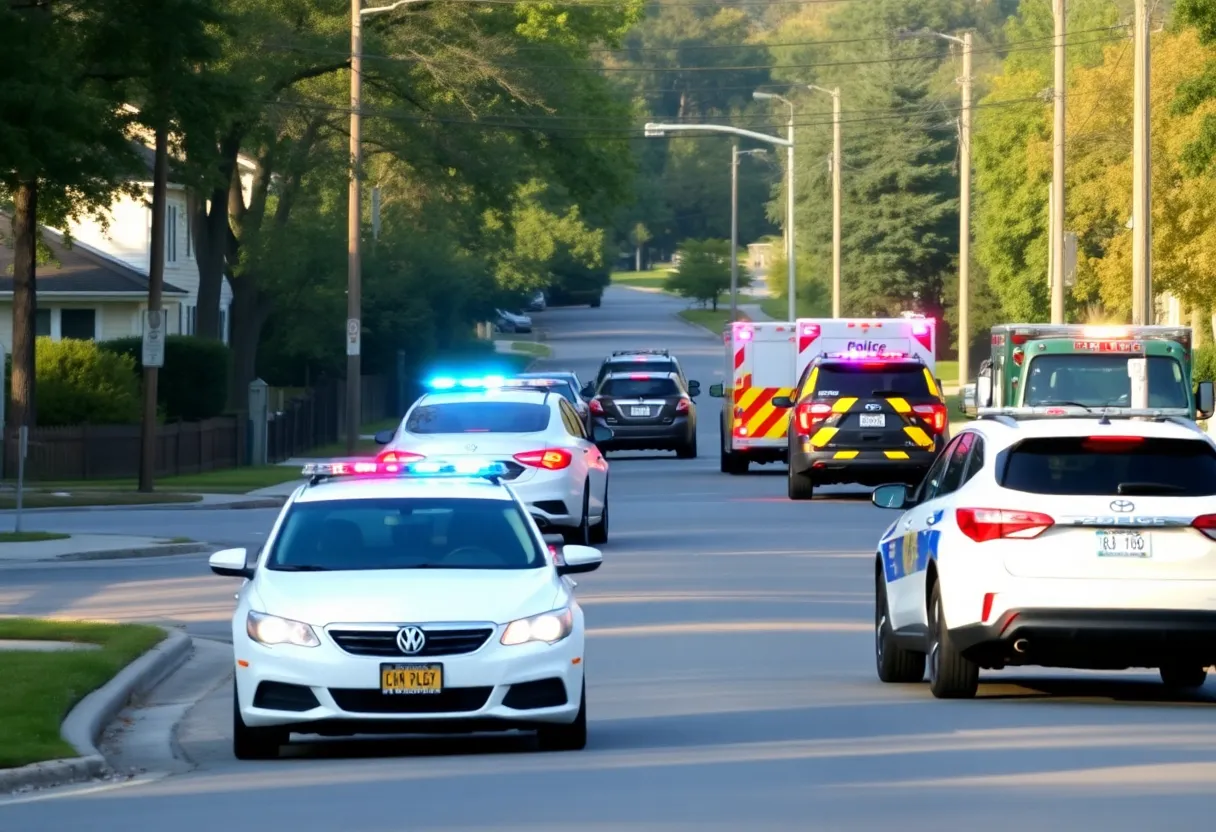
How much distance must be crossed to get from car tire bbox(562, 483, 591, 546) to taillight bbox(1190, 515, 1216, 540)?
11.7 metres

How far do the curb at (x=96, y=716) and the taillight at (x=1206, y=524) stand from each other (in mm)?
5907

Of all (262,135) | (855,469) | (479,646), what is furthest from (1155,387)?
(262,135)

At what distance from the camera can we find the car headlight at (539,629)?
11406 mm

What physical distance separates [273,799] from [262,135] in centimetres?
3832

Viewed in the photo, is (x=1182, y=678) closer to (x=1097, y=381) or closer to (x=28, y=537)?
(x=1097, y=381)

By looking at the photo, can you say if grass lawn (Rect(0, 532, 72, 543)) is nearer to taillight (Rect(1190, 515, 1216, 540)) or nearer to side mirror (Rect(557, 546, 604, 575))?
side mirror (Rect(557, 546, 604, 575))

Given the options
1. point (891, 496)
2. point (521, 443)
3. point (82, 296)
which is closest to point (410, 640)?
point (891, 496)

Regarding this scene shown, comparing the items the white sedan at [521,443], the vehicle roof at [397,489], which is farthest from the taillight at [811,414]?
the vehicle roof at [397,489]

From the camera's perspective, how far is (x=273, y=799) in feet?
34.2

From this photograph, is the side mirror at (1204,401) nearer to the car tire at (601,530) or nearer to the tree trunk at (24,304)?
the car tire at (601,530)

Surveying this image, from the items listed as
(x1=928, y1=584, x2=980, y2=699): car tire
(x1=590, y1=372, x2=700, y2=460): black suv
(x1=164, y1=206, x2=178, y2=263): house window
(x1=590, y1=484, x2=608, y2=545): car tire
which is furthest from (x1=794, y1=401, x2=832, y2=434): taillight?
(x1=164, y1=206, x2=178, y2=263): house window

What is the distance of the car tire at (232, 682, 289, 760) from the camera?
457 inches

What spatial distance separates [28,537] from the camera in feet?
86.4

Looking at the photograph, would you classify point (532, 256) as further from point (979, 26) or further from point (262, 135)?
point (979, 26)
